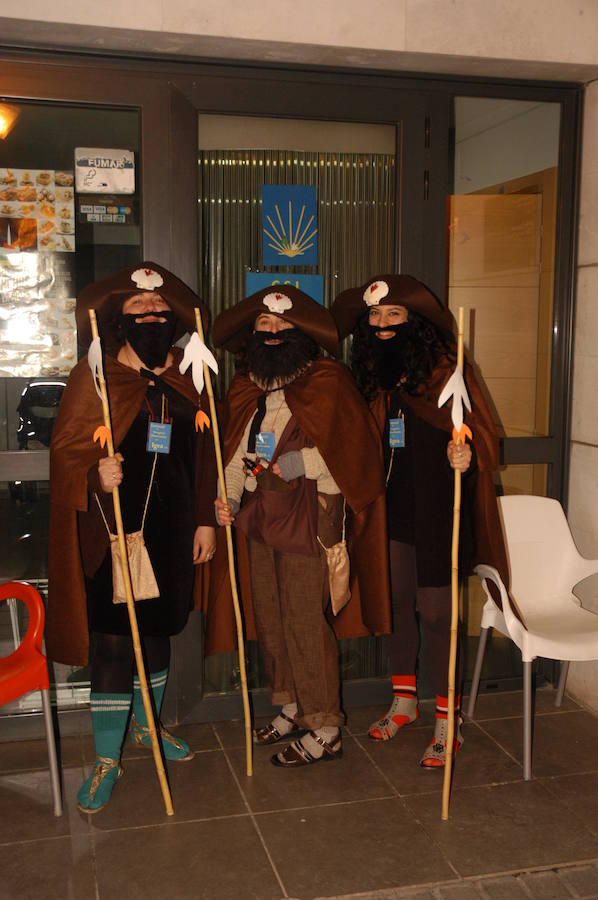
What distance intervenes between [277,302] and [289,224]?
2.19 feet

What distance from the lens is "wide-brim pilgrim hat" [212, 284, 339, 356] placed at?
3271 millimetres

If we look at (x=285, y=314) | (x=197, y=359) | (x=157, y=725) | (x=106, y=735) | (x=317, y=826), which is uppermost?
(x=285, y=314)

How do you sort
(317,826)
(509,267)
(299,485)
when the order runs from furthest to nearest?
1. (509,267)
2. (299,485)
3. (317,826)

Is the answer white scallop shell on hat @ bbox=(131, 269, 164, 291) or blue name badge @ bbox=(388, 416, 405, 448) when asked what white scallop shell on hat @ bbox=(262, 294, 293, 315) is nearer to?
white scallop shell on hat @ bbox=(131, 269, 164, 291)

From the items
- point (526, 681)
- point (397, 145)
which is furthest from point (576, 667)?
point (397, 145)

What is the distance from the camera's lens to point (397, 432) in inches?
134

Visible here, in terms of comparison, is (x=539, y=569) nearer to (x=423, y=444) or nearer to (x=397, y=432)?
(x=423, y=444)

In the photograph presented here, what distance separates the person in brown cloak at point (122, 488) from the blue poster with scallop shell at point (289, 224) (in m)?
0.64

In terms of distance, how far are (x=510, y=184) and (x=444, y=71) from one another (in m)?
0.57

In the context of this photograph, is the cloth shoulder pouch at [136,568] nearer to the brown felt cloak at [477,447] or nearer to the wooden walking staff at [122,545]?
the wooden walking staff at [122,545]

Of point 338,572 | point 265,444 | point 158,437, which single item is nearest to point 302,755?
point 338,572

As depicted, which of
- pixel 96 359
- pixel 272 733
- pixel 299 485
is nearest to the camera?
pixel 96 359

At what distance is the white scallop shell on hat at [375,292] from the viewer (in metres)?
3.37

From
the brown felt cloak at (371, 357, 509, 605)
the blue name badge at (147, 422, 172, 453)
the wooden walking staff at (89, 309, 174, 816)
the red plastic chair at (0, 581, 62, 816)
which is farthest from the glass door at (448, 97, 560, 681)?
the red plastic chair at (0, 581, 62, 816)
